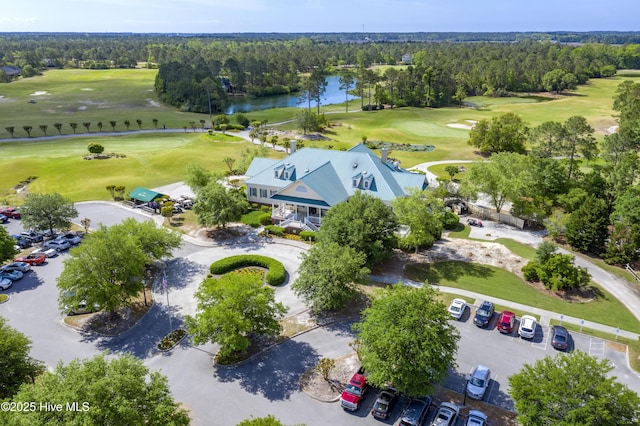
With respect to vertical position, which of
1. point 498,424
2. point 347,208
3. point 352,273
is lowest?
point 498,424

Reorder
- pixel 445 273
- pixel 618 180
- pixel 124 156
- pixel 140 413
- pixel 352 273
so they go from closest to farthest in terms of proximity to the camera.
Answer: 1. pixel 140 413
2. pixel 352 273
3. pixel 445 273
4. pixel 618 180
5. pixel 124 156

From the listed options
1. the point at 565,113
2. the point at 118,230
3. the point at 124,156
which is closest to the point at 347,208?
the point at 118,230

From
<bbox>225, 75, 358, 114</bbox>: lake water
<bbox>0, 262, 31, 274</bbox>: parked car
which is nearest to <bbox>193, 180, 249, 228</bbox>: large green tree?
<bbox>0, 262, 31, 274</bbox>: parked car

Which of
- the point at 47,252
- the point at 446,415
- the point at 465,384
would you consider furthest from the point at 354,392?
the point at 47,252

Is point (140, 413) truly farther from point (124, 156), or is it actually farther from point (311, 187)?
point (124, 156)

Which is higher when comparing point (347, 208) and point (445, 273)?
point (347, 208)

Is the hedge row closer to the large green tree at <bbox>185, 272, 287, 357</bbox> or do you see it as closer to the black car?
the large green tree at <bbox>185, 272, 287, 357</bbox>

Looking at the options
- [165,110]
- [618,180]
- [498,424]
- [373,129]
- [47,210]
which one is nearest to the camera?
[498,424]
